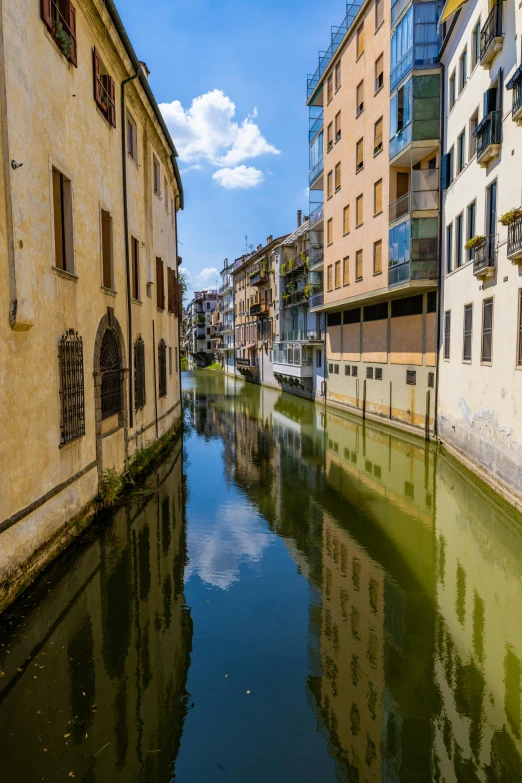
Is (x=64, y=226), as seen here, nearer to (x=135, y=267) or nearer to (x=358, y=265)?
Result: (x=135, y=267)

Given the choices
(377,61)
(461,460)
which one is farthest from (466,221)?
(377,61)

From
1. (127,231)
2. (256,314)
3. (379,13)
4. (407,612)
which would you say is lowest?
(407,612)

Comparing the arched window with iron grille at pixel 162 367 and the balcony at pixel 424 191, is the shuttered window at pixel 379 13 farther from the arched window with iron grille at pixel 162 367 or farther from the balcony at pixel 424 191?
the arched window with iron grille at pixel 162 367

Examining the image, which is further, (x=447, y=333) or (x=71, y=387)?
(x=447, y=333)

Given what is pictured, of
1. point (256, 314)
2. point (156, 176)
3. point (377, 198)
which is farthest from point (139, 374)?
point (256, 314)

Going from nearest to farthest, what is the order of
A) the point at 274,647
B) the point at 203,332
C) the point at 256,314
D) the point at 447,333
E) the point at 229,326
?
the point at 274,647, the point at 447,333, the point at 256,314, the point at 229,326, the point at 203,332

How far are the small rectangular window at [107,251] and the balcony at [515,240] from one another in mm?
8302

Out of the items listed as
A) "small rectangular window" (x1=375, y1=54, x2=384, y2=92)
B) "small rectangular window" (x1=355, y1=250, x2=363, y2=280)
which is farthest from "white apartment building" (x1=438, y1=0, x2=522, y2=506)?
"small rectangular window" (x1=355, y1=250, x2=363, y2=280)

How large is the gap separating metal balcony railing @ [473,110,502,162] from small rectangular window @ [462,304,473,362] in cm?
394

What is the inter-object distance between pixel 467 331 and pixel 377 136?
1031 cm

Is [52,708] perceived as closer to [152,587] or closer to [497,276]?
[152,587]

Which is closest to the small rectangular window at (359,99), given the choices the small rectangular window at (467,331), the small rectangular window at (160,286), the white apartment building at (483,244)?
the white apartment building at (483,244)

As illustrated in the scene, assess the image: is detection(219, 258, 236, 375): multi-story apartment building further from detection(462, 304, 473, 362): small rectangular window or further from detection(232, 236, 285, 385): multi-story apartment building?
detection(462, 304, 473, 362): small rectangular window

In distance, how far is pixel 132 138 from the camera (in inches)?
561
